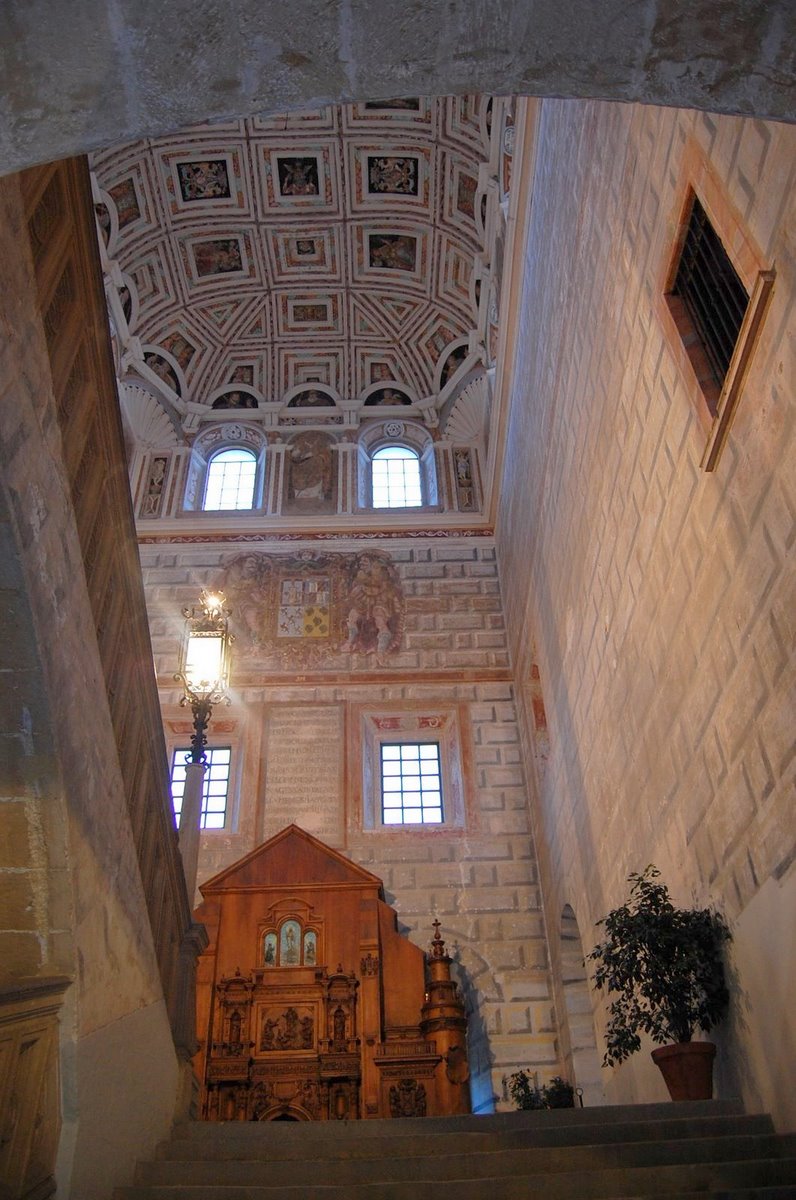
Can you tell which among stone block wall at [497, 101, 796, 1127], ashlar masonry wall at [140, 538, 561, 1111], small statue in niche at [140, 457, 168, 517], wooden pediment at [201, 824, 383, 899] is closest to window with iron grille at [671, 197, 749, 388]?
stone block wall at [497, 101, 796, 1127]

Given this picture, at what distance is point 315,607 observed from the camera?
45.4ft

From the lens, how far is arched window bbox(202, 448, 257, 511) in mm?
15570

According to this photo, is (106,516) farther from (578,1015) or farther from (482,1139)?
(578,1015)

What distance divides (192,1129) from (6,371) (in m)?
3.64

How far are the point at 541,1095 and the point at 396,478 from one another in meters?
9.60

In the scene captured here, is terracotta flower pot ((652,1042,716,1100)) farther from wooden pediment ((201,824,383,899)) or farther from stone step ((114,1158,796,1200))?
wooden pediment ((201,824,383,899))

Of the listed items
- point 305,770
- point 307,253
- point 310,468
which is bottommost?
point 305,770

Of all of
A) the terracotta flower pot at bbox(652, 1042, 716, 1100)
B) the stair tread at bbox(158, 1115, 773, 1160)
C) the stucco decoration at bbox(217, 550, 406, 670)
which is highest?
the stucco decoration at bbox(217, 550, 406, 670)

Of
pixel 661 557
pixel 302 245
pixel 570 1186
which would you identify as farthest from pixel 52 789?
pixel 302 245

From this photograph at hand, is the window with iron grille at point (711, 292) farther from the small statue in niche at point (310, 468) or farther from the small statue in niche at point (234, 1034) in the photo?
the small statue in niche at point (310, 468)

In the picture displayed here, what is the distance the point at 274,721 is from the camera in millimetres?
12609

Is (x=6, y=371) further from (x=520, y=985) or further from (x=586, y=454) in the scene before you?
(x=520, y=985)

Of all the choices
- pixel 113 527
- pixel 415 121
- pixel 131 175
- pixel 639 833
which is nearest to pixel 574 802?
pixel 639 833

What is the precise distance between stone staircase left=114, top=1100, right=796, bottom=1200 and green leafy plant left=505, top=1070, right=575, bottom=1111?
3.89m
